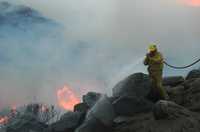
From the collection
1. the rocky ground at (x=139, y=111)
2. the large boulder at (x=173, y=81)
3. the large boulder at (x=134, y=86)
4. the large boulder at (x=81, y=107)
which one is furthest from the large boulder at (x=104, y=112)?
the large boulder at (x=173, y=81)

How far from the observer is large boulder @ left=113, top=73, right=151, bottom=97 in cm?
2053

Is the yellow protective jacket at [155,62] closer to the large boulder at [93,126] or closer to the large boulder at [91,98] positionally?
the large boulder at [93,126]

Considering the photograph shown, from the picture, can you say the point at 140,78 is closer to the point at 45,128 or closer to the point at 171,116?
the point at 171,116

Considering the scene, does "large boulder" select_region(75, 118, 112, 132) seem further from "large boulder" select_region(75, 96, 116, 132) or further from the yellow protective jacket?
the yellow protective jacket

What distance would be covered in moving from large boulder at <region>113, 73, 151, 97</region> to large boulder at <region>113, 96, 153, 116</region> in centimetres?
78

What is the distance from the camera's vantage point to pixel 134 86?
20.7 metres

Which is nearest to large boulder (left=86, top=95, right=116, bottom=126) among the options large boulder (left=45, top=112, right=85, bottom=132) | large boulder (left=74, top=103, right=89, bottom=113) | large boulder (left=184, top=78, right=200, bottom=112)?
large boulder (left=45, top=112, right=85, bottom=132)

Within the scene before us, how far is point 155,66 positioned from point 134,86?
1.80 metres

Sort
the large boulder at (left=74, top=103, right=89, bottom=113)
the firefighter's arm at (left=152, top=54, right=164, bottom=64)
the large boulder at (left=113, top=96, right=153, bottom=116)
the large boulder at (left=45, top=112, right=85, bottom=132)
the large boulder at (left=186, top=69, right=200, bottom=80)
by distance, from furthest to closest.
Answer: the large boulder at (left=186, top=69, right=200, bottom=80) < the large boulder at (left=74, top=103, right=89, bottom=113) < the large boulder at (left=45, top=112, right=85, bottom=132) < the large boulder at (left=113, top=96, right=153, bottom=116) < the firefighter's arm at (left=152, top=54, right=164, bottom=64)

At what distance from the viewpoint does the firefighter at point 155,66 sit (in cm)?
1952

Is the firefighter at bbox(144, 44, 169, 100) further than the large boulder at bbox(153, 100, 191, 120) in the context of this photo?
Yes

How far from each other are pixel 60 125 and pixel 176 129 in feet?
22.5

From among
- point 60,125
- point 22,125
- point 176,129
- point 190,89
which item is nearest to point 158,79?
point 190,89

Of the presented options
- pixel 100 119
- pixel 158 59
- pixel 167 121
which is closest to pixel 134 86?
pixel 158 59
